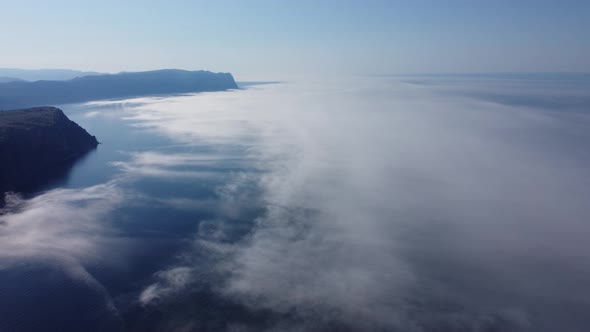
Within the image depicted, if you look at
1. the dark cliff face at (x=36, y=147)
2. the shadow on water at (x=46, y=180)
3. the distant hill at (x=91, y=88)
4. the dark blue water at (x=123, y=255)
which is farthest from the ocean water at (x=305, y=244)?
the distant hill at (x=91, y=88)

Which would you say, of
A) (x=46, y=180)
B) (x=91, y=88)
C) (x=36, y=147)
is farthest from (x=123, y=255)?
(x=91, y=88)

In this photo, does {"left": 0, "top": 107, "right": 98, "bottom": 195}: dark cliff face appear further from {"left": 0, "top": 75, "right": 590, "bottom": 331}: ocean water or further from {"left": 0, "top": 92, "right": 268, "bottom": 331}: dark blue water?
{"left": 0, "top": 75, "right": 590, "bottom": 331}: ocean water

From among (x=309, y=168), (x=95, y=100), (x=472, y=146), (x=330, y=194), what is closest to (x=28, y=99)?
(x=95, y=100)

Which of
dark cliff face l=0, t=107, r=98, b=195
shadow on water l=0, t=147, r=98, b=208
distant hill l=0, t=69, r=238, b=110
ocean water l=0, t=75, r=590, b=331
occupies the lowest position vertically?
ocean water l=0, t=75, r=590, b=331

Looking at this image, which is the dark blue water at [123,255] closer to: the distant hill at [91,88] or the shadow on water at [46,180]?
the shadow on water at [46,180]

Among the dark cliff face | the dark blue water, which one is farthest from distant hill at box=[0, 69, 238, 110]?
the dark blue water

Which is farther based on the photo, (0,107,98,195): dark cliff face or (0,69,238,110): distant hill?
(0,69,238,110): distant hill

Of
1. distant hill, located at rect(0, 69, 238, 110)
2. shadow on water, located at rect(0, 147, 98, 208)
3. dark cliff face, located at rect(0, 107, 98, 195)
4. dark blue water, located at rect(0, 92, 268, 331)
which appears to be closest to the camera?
dark blue water, located at rect(0, 92, 268, 331)

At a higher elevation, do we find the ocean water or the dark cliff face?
the dark cliff face
